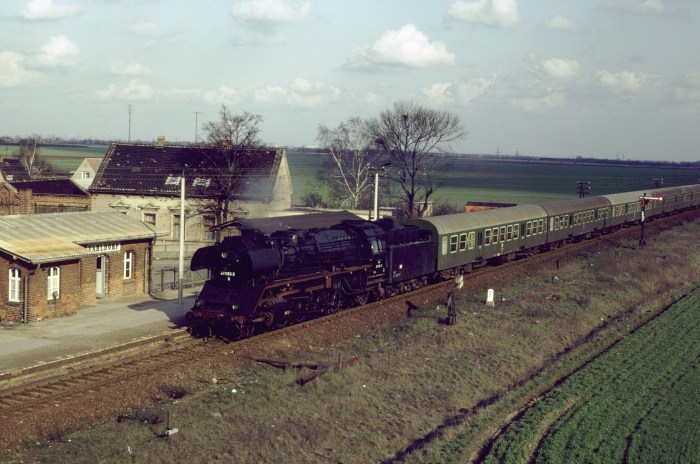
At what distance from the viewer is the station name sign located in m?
29.2

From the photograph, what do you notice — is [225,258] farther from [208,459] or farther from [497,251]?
[497,251]

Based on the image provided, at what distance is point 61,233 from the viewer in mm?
28391

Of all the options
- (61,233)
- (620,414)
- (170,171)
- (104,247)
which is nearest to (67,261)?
(61,233)

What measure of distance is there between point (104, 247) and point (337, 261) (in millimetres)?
10411

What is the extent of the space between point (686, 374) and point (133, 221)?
2377 cm

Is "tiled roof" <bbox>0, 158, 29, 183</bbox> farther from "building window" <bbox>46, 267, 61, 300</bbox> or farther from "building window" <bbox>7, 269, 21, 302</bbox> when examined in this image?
"building window" <bbox>7, 269, 21, 302</bbox>

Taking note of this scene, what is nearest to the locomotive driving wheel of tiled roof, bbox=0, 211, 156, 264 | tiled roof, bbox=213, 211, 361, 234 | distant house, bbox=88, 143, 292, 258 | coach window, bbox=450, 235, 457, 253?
tiled roof, bbox=213, 211, 361, 234

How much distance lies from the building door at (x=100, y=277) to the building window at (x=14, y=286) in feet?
16.1

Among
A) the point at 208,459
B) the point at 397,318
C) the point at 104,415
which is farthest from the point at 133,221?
the point at 208,459

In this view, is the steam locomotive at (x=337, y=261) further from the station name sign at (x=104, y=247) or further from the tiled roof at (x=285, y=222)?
the station name sign at (x=104, y=247)

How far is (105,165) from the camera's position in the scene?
186ft

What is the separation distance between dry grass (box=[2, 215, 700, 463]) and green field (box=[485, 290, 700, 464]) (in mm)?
1408

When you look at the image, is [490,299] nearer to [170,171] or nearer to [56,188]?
[170,171]

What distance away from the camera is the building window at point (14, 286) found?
25.4 m
